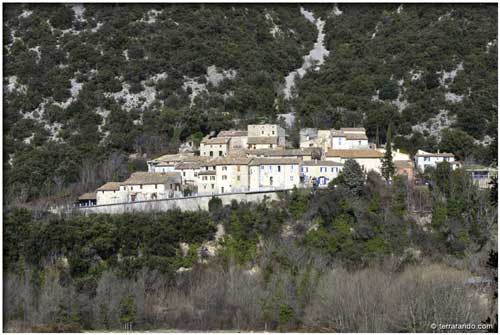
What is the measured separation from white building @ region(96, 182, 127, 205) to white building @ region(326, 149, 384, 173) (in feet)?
35.4

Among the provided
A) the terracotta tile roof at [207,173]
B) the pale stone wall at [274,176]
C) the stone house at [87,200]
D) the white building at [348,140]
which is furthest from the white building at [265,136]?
the stone house at [87,200]

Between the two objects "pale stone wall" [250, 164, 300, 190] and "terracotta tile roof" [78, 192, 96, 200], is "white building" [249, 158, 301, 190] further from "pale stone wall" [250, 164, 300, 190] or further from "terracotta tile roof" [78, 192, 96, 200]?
"terracotta tile roof" [78, 192, 96, 200]

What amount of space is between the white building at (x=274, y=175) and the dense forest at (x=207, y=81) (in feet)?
27.8

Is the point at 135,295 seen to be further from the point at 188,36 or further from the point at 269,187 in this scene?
the point at 188,36

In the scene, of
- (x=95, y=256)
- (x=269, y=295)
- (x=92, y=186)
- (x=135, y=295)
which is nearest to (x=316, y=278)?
(x=269, y=295)

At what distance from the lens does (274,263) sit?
37688 mm

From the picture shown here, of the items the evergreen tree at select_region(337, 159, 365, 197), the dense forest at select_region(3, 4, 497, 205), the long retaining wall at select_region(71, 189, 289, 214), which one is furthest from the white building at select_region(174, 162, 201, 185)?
the evergreen tree at select_region(337, 159, 365, 197)

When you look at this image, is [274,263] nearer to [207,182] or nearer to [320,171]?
[207,182]

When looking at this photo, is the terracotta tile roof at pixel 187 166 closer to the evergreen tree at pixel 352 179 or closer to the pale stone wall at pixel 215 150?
the pale stone wall at pixel 215 150

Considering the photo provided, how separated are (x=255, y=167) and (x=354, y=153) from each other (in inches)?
220

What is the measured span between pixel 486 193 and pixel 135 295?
709 inches

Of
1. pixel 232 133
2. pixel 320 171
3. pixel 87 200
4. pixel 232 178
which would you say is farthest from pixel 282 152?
pixel 87 200

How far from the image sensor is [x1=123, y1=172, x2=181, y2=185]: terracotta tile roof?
1710 inches

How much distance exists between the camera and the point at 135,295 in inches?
1356
